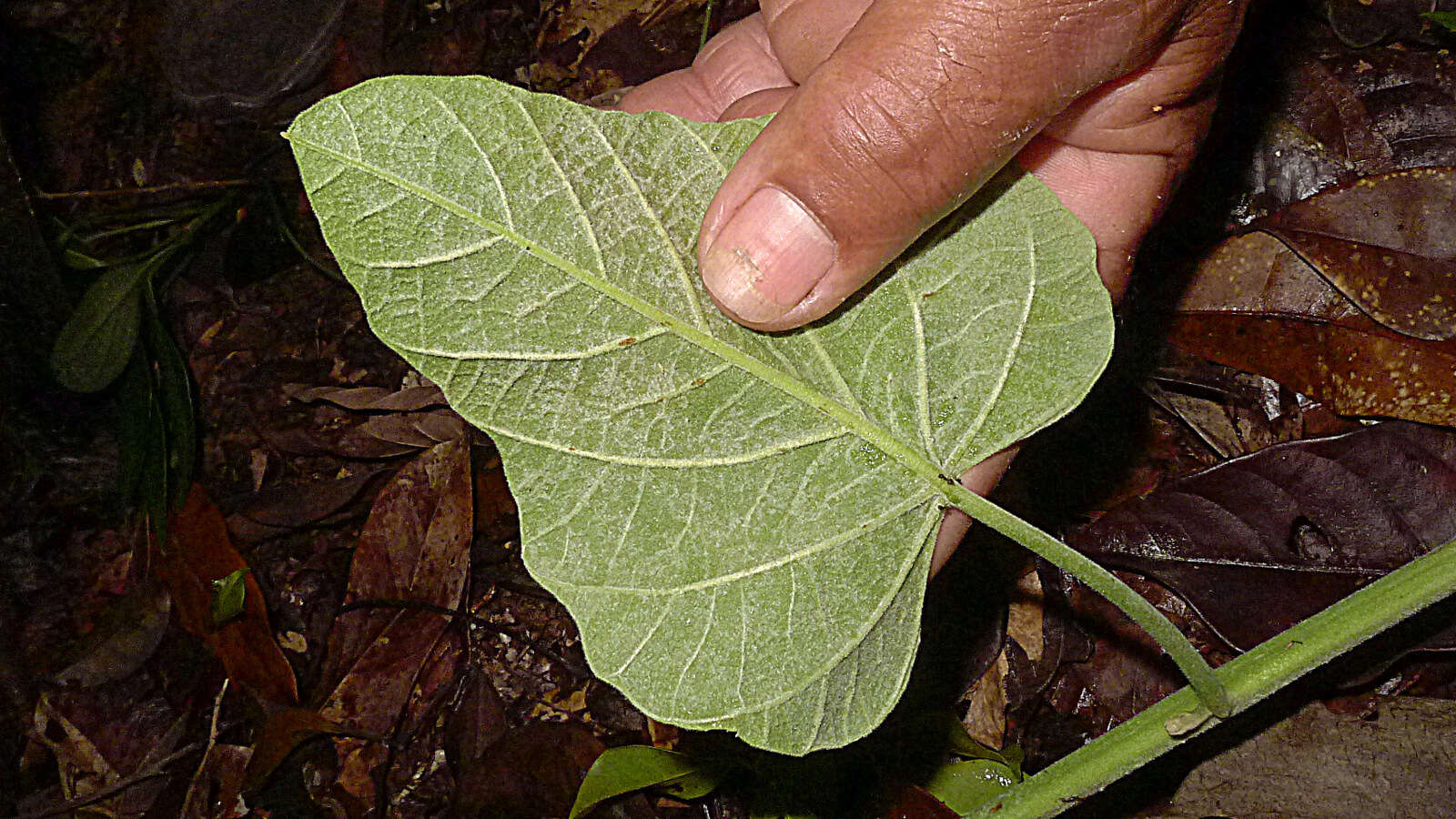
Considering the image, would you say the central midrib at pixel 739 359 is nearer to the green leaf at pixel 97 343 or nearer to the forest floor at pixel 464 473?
the forest floor at pixel 464 473

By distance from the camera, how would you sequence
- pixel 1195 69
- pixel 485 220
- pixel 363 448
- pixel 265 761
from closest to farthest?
pixel 485 220
pixel 1195 69
pixel 265 761
pixel 363 448

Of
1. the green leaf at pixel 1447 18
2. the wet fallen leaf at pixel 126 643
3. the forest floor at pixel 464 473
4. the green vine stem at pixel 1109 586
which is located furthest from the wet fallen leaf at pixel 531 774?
the green leaf at pixel 1447 18

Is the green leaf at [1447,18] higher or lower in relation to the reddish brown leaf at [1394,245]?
higher

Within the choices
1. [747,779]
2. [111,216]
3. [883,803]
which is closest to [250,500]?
[111,216]

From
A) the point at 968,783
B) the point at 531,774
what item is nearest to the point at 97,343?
the point at 531,774

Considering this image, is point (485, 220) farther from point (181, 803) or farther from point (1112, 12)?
point (181, 803)

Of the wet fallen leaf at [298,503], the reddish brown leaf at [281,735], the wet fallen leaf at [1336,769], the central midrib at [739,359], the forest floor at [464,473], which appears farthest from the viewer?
the wet fallen leaf at [298,503]
